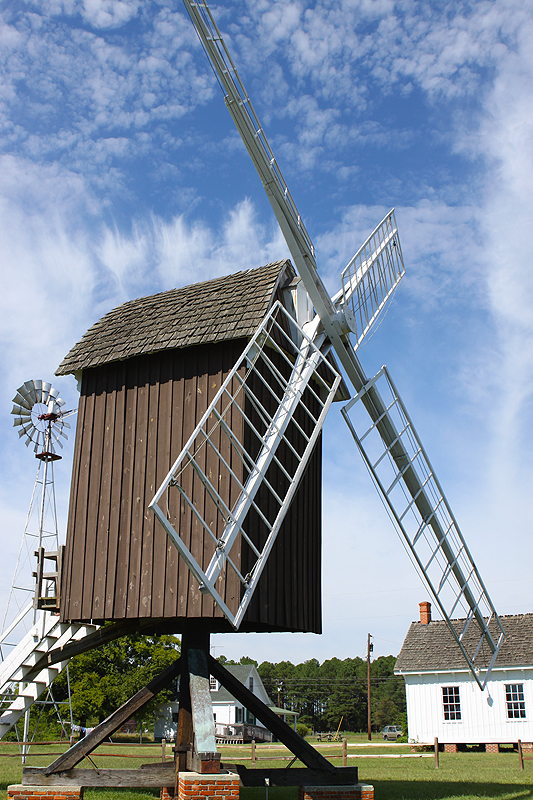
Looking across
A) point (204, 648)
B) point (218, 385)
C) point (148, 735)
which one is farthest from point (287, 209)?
point (148, 735)

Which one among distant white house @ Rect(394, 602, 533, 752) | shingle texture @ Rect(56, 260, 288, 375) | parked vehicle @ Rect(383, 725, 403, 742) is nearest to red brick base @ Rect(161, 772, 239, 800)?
shingle texture @ Rect(56, 260, 288, 375)

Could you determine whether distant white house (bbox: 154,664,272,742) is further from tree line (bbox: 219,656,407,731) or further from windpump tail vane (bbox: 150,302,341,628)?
windpump tail vane (bbox: 150,302,341,628)

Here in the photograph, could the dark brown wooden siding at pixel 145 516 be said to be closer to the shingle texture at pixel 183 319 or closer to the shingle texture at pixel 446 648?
the shingle texture at pixel 183 319

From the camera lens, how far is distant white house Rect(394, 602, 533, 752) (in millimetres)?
24000

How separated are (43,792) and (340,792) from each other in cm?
401

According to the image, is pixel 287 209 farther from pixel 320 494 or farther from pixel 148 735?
pixel 148 735

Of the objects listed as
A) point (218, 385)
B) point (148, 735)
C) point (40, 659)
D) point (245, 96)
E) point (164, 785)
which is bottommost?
point (148, 735)

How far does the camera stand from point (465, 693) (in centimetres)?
2525

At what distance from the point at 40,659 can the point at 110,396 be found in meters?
4.17

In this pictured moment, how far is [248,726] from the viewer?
40.9m

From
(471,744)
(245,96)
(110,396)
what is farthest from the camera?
(471,744)

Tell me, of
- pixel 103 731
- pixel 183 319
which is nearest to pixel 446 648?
pixel 103 731

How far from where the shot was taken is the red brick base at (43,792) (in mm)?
8938

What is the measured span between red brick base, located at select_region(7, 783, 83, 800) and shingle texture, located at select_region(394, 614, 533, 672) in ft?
63.1
